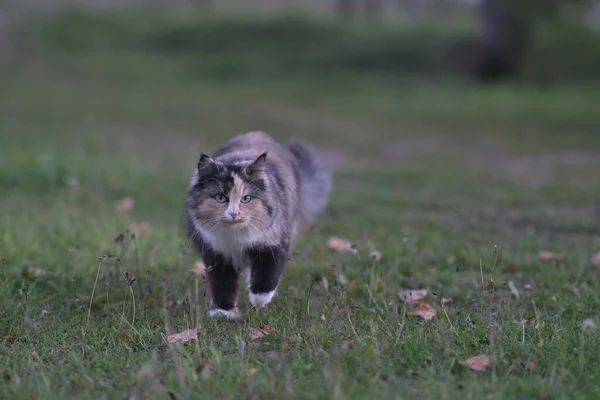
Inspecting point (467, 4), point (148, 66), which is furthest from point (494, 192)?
point (467, 4)

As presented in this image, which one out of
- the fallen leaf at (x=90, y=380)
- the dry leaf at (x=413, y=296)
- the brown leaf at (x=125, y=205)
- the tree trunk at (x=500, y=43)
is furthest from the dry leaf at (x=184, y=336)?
the tree trunk at (x=500, y=43)

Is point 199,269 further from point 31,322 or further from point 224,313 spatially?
point 31,322

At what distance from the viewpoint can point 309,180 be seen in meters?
6.60

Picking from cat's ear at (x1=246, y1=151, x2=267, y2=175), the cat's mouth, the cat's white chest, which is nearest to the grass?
the cat's white chest

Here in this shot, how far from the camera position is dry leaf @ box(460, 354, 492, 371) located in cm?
377

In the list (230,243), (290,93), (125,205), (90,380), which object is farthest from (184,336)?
(290,93)

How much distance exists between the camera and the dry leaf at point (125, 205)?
8594 millimetres

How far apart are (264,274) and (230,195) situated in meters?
0.61

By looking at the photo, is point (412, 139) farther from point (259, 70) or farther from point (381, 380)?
point (381, 380)

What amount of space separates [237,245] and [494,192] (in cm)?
632

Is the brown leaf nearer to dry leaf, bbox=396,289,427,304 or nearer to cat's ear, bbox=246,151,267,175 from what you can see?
cat's ear, bbox=246,151,267,175

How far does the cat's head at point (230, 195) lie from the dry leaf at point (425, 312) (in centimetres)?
Result: 106

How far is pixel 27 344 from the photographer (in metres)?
4.38

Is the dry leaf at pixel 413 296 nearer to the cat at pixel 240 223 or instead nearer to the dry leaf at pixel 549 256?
the cat at pixel 240 223
